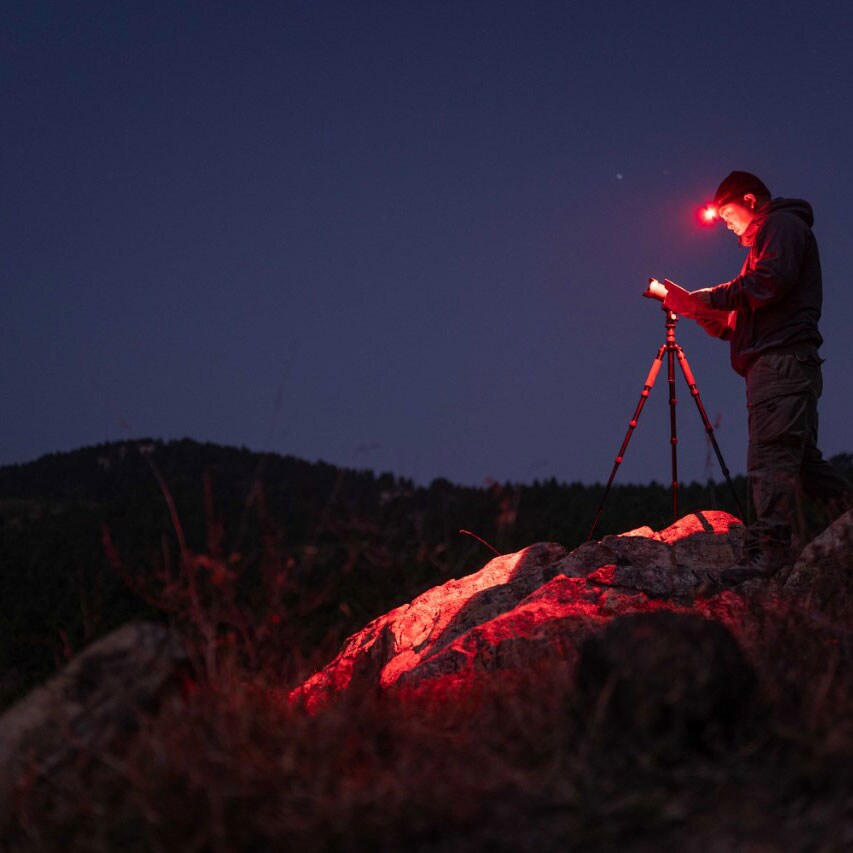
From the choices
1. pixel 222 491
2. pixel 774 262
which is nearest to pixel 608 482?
pixel 774 262

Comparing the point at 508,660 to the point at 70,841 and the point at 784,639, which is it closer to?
the point at 784,639

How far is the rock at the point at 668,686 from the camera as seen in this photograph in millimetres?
2467

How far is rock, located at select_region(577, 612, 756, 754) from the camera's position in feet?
8.09

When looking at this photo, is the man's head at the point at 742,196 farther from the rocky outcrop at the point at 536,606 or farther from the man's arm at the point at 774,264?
the rocky outcrop at the point at 536,606

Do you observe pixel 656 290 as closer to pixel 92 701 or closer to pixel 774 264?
pixel 774 264

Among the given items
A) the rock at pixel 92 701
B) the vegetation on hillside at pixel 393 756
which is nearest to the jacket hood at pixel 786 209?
the vegetation on hillside at pixel 393 756

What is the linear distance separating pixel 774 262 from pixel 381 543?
3.89 metres

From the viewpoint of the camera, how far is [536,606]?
5.38m

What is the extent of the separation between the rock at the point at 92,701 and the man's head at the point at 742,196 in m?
5.38

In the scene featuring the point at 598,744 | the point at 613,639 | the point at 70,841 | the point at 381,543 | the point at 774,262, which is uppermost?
the point at 774,262

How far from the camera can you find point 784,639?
349 centimetres

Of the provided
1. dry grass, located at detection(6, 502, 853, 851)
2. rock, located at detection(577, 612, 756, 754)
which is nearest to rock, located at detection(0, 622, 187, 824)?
dry grass, located at detection(6, 502, 853, 851)

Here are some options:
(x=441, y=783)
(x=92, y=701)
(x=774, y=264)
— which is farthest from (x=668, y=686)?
(x=774, y=264)

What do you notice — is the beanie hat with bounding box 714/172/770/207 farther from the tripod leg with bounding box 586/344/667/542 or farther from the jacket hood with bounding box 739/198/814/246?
the tripod leg with bounding box 586/344/667/542
